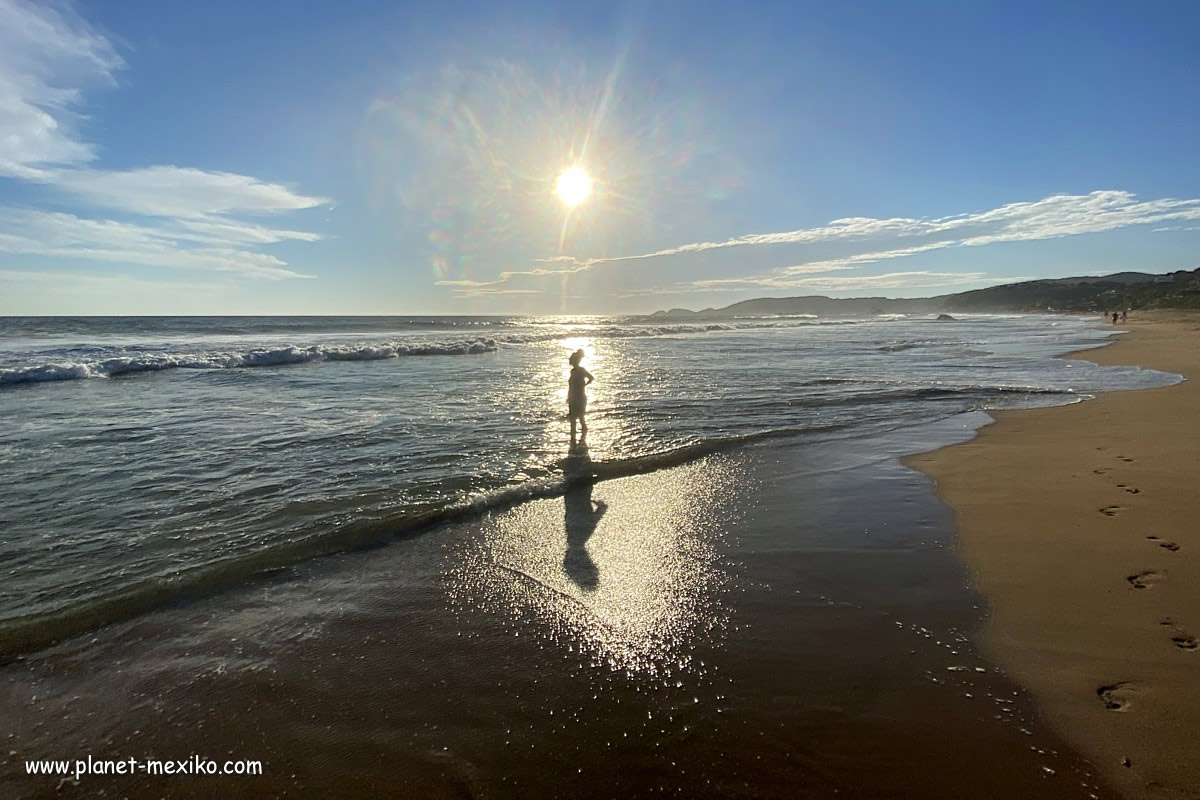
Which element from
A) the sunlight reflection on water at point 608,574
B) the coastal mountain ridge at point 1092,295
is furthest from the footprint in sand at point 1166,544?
the coastal mountain ridge at point 1092,295

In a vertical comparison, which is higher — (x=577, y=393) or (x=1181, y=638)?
(x=577, y=393)

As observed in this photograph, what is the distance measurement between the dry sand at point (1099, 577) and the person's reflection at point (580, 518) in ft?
10.3

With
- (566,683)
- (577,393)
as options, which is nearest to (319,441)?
(577,393)

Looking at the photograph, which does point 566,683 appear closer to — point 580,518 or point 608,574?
point 608,574

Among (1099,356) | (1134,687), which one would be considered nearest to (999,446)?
(1134,687)

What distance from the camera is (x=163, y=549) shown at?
5.73m

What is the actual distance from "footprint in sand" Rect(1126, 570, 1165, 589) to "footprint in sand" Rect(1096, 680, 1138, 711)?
1659 mm

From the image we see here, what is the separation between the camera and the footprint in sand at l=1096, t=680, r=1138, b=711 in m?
3.37

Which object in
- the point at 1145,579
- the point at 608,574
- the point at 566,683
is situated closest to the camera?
the point at 566,683

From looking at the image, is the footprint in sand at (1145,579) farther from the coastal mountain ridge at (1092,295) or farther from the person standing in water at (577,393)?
the coastal mountain ridge at (1092,295)

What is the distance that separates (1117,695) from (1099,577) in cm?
188

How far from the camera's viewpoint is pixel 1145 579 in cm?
484

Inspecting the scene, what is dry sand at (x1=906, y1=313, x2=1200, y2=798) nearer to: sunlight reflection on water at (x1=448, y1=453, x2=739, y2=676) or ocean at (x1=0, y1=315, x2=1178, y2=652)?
sunlight reflection on water at (x1=448, y1=453, x2=739, y2=676)

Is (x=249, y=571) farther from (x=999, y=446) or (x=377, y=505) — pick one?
(x=999, y=446)
